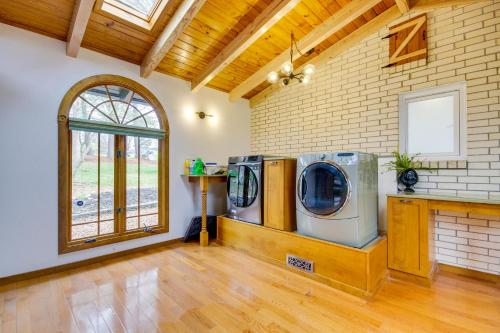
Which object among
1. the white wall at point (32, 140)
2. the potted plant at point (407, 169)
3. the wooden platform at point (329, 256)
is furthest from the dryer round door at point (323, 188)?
the white wall at point (32, 140)

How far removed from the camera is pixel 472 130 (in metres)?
2.40

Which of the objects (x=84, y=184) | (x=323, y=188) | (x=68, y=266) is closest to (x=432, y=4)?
(x=323, y=188)

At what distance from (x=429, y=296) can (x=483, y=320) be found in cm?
36

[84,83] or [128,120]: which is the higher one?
[84,83]

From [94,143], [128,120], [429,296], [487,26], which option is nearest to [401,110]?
[487,26]

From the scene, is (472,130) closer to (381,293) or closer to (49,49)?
(381,293)

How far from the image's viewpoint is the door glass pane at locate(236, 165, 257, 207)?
309 centimetres

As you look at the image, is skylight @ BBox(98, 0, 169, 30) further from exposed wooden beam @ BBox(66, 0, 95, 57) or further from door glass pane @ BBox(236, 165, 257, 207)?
door glass pane @ BBox(236, 165, 257, 207)

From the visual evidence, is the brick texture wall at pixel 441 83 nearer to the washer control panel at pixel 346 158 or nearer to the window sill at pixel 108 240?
the washer control panel at pixel 346 158

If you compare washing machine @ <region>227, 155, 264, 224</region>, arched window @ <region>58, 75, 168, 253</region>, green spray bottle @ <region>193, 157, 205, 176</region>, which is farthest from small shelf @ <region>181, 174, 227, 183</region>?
arched window @ <region>58, 75, 168, 253</region>

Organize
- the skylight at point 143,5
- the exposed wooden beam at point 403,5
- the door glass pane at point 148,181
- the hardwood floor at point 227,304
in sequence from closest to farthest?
the hardwood floor at point 227,304, the skylight at point 143,5, the exposed wooden beam at point 403,5, the door glass pane at point 148,181

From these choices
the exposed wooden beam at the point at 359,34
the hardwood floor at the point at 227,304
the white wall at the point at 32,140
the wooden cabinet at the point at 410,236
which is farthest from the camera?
the exposed wooden beam at the point at 359,34

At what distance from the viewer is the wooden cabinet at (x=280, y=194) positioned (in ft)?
9.00

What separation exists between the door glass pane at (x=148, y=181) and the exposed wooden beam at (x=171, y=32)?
3.28ft
